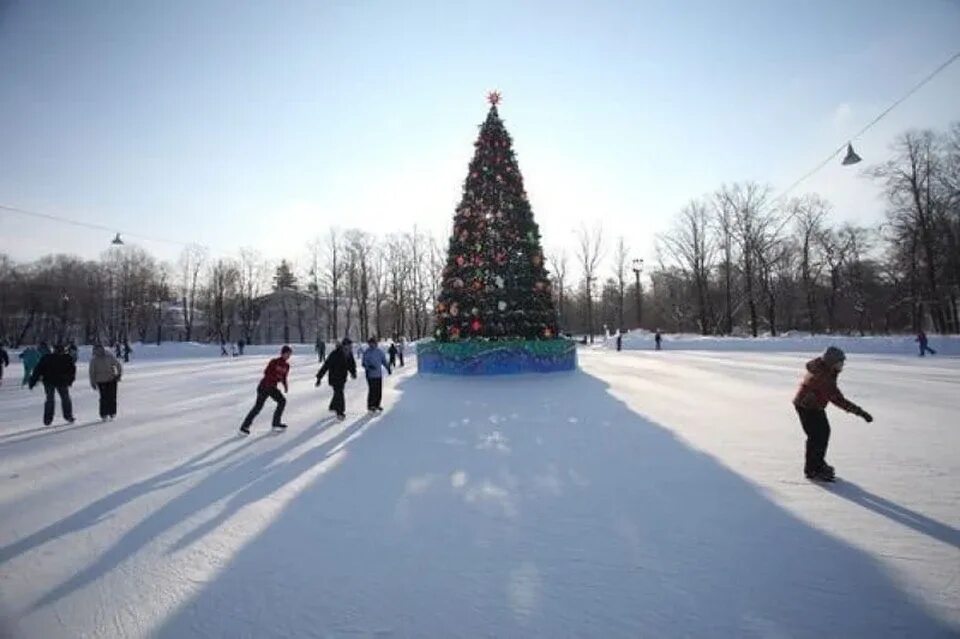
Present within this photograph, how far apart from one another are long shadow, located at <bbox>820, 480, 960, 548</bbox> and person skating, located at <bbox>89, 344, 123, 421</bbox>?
38.5 feet

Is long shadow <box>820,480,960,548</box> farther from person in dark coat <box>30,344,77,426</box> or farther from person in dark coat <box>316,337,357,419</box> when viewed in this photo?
person in dark coat <box>30,344,77,426</box>

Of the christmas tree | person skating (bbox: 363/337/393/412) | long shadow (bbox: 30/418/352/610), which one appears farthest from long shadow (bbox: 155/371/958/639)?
the christmas tree

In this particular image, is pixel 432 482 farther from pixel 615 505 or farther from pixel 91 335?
pixel 91 335

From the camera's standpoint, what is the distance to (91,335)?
61812 millimetres

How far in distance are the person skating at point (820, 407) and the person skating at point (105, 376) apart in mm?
11483

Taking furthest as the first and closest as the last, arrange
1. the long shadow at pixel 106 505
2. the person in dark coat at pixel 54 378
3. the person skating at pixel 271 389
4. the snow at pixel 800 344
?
1. the snow at pixel 800 344
2. the person in dark coat at pixel 54 378
3. the person skating at pixel 271 389
4. the long shadow at pixel 106 505

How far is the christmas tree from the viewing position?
60.0 ft

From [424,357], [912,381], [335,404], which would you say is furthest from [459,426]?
[912,381]

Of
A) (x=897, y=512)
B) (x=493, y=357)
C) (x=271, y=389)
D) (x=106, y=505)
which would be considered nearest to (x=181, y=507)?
(x=106, y=505)

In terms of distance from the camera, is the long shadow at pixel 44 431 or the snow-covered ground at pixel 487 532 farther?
the long shadow at pixel 44 431

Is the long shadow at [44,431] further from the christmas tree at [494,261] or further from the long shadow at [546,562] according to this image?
the christmas tree at [494,261]

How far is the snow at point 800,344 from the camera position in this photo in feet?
81.7

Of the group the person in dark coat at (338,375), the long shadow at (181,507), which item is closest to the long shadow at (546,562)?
the long shadow at (181,507)

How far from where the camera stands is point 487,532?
13.4 feet
